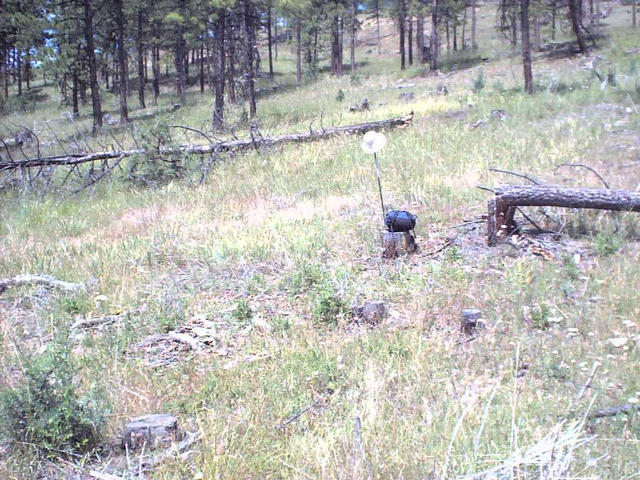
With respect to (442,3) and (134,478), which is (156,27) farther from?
(134,478)

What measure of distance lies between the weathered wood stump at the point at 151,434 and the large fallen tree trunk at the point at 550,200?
4.04m

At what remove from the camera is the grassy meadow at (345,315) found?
9.27 feet

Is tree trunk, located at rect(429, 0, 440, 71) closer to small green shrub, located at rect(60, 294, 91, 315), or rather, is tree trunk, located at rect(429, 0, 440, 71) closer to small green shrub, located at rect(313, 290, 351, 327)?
small green shrub, located at rect(313, 290, 351, 327)

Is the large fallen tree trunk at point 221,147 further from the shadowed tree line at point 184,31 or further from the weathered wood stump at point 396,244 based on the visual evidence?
the weathered wood stump at point 396,244

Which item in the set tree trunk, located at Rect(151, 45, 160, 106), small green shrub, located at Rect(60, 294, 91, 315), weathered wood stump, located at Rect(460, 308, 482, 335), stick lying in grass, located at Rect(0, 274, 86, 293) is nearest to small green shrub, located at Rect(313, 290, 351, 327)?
weathered wood stump, located at Rect(460, 308, 482, 335)

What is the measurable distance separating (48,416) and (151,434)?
1.89 feet

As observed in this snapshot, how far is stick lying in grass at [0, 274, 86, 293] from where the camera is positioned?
5.60 metres

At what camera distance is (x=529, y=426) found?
9.29 ft

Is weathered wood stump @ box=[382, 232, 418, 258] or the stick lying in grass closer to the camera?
the stick lying in grass

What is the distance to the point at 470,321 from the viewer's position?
421 cm

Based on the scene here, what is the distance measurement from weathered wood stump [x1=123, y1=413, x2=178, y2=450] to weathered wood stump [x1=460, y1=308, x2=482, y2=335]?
2222mm

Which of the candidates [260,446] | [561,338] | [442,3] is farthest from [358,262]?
[442,3]

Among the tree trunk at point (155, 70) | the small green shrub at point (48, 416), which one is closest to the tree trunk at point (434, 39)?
the tree trunk at point (155, 70)

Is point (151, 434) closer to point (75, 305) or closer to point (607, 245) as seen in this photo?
point (75, 305)
